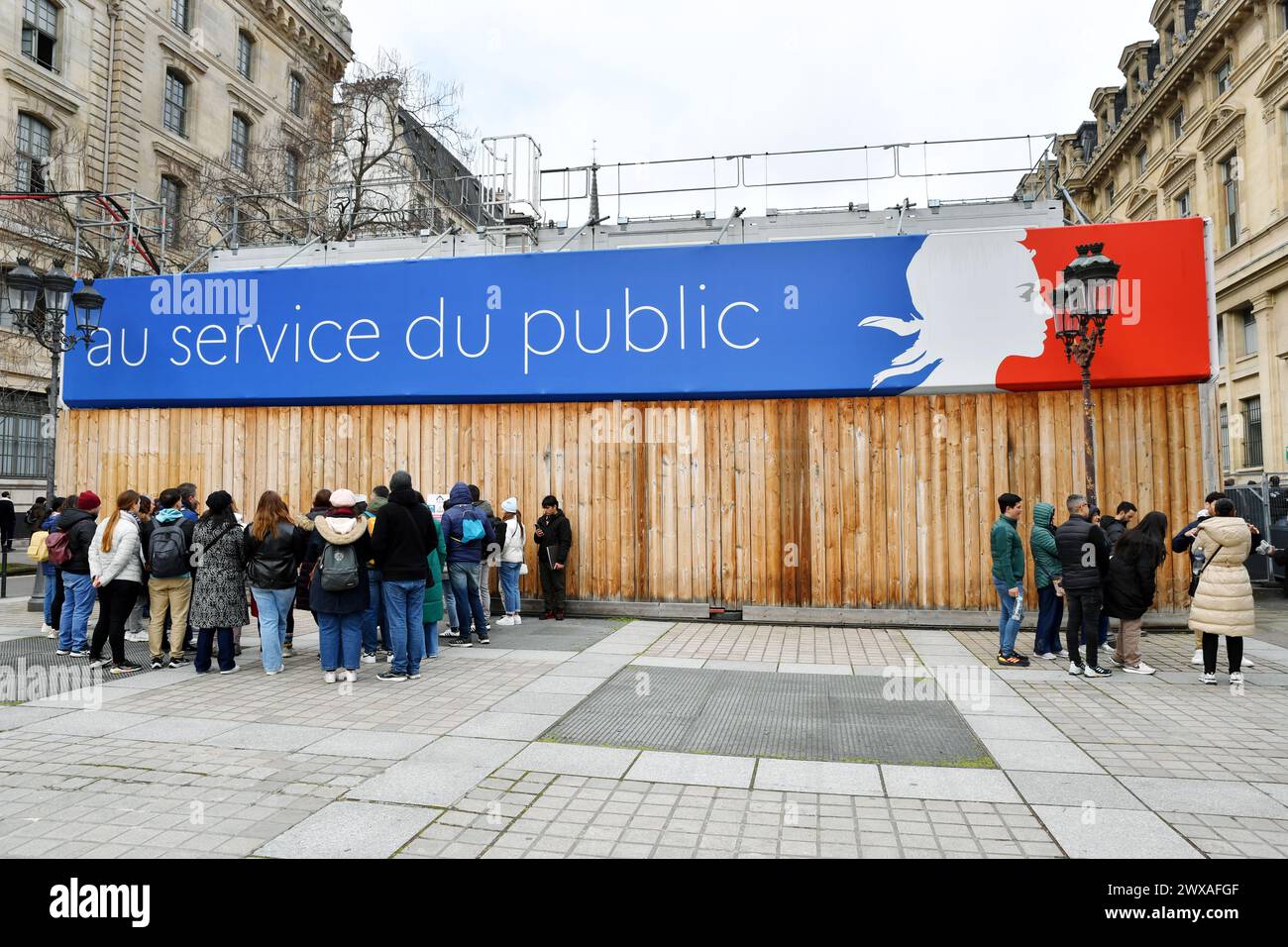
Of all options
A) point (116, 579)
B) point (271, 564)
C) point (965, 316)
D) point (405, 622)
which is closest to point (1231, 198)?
point (965, 316)

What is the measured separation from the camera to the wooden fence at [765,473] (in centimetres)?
1060

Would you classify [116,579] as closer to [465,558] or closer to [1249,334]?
[465,558]

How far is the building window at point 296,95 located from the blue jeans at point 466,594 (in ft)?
124

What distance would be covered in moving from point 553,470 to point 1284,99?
1185 inches

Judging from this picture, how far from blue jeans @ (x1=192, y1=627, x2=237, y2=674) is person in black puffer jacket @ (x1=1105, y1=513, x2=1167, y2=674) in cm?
889

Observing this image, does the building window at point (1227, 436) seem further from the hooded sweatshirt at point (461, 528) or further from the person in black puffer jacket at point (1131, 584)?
the hooded sweatshirt at point (461, 528)

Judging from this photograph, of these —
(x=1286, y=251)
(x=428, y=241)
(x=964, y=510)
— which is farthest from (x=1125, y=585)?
(x=1286, y=251)

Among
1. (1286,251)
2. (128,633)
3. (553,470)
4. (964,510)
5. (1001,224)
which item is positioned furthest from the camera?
(1286,251)

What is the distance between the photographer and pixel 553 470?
11.9 metres

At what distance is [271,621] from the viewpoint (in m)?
7.79

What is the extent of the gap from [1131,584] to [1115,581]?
0.15 m

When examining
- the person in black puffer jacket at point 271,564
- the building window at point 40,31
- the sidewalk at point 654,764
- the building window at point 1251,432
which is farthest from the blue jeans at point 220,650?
the building window at point 1251,432

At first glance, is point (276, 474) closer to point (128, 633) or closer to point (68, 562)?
point (128, 633)

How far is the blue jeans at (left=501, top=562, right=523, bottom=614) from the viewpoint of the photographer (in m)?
11.2
